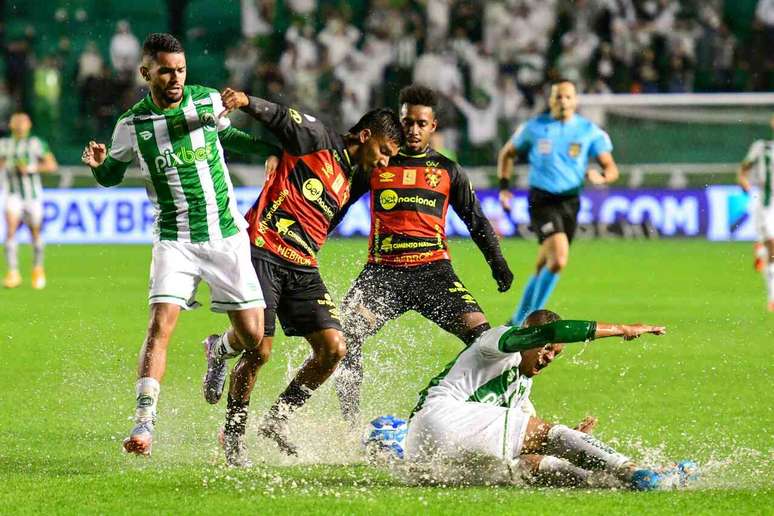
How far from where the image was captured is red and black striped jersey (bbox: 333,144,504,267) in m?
8.03

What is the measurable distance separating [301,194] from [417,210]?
1127mm

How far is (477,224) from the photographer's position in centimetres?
813

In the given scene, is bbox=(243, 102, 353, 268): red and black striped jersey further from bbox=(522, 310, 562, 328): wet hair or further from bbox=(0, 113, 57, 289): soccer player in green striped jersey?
bbox=(0, 113, 57, 289): soccer player in green striped jersey

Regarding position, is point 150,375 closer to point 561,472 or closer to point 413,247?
point 561,472

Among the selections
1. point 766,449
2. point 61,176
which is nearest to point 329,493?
point 766,449

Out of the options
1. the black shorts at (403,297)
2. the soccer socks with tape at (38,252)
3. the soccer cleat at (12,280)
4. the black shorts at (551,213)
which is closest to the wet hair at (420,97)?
the black shorts at (403,297)

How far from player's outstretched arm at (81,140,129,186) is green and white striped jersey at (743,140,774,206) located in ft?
Answer: 32.6

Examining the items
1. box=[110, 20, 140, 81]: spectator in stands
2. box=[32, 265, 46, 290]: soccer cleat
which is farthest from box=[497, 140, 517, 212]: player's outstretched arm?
box=[110, 20, 140, 81]: spectator in stands

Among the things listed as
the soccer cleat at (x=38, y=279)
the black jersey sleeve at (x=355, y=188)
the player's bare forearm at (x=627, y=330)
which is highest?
the black jersey sleeve at (x=355, y=188)

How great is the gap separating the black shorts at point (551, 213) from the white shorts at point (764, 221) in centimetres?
303

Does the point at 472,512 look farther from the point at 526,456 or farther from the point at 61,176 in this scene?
the point at 61,176

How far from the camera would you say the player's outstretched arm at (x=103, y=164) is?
21.7 ft

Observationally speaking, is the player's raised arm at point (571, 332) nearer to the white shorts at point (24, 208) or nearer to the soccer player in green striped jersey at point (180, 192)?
the soccer player in green striped jersey at point (180, 192)

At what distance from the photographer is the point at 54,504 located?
5691 millimetres
